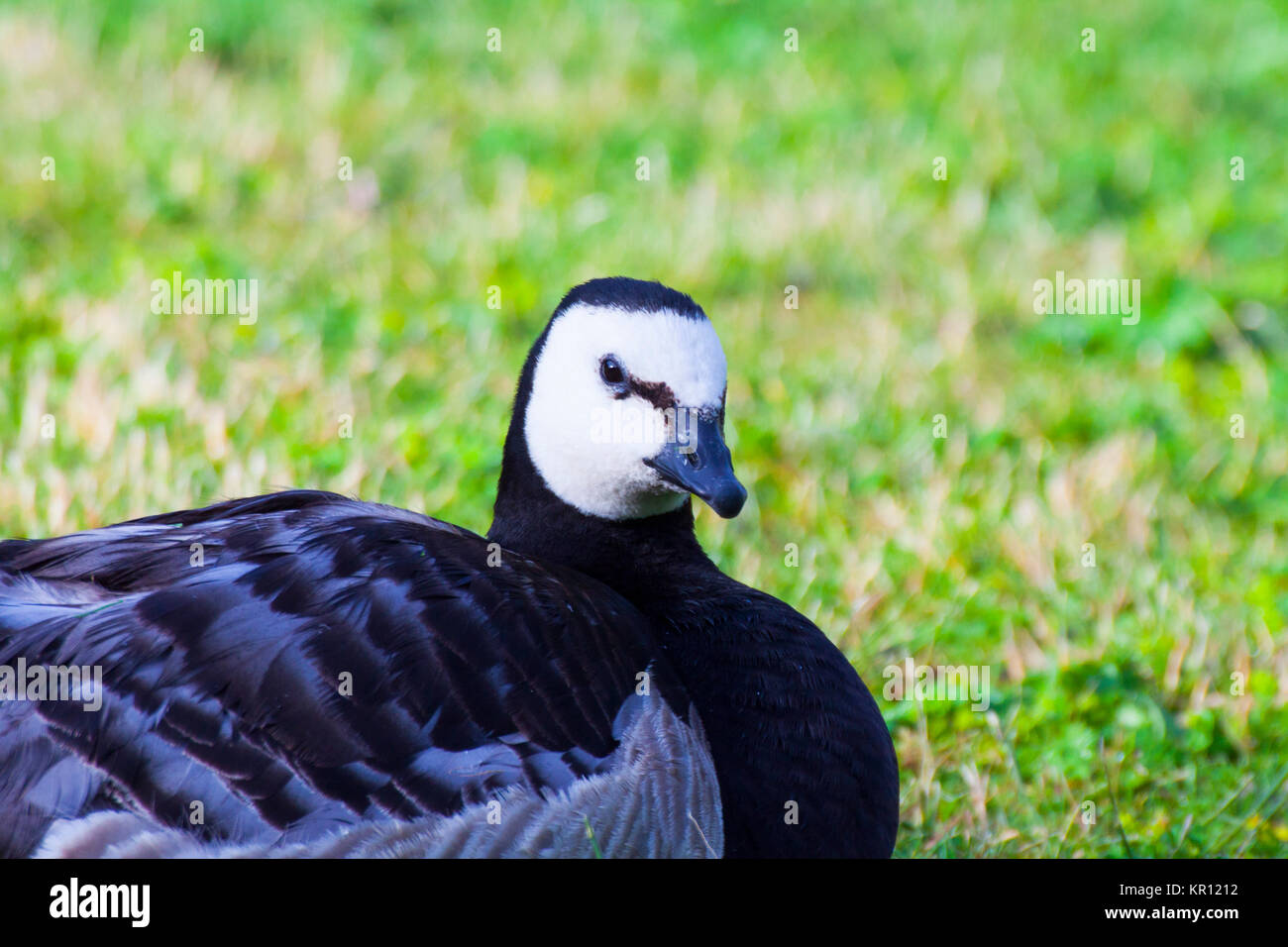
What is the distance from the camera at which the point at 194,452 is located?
4.79 metres

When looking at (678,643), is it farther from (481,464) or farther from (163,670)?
(481,464)

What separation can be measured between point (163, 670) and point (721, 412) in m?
1.28

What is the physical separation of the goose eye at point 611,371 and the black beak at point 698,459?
160mm

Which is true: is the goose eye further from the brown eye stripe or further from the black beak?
the black beak

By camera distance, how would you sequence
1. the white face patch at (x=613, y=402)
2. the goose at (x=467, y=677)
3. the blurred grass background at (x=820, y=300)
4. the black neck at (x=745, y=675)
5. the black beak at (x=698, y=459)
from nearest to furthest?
the goose at (x=467, y=677)
the black neck at (x=745, y=675)
the black beak at (x=698, y=459)
the white face patch at (x=613, y=402)
the blurred grass background at (x=820, y=300)

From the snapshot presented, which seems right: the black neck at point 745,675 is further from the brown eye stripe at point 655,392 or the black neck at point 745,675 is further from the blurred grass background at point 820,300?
the blurred grass background at point 820,300

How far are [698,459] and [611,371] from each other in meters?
0.29

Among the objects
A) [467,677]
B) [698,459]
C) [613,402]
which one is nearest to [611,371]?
[613,402]

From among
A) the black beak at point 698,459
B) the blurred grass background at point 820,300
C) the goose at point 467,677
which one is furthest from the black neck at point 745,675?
the blurred grass background at point 820,300

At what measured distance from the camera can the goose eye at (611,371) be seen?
11.1ft

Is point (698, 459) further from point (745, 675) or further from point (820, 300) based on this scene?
point (820, 300)

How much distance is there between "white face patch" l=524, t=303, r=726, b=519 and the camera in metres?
3.35

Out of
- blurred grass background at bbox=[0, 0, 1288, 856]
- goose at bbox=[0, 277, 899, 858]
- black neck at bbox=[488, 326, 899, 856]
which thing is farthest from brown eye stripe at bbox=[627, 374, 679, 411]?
blurred grass background at bbox=[0, 0, 1288, 856]

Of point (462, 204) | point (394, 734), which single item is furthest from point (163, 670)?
point (462, 204)
